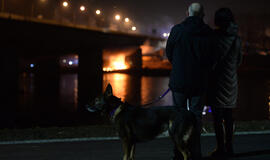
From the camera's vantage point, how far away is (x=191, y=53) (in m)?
5.06

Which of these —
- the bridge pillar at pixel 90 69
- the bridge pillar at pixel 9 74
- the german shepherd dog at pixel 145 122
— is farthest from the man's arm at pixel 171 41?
the bridge pillar at pixel 90 69

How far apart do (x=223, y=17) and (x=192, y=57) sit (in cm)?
117

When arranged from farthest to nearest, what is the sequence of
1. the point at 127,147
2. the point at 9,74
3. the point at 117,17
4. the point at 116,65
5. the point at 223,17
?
the point at 116,65
the point at 117,17
the point at 9,74
the point at 223,17
the point at 127,147

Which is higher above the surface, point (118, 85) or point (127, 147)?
point (127, 147)

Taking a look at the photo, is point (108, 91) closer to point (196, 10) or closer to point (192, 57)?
point (192, 57)

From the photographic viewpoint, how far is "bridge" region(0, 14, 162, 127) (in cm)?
4266

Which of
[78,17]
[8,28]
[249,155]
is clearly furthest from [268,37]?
[249,155]

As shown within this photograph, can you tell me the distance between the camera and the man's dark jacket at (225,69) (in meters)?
5.78

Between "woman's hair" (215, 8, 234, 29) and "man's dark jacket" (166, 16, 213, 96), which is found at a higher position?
"woman's hair" (215, 8, 234, 29)

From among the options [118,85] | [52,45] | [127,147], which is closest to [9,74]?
[52,45]

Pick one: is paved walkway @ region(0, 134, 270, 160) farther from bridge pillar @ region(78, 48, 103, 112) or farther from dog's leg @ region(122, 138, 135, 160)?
bridge pillar @ region(78, 48, 103, 112)

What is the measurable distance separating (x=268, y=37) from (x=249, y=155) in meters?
91.5

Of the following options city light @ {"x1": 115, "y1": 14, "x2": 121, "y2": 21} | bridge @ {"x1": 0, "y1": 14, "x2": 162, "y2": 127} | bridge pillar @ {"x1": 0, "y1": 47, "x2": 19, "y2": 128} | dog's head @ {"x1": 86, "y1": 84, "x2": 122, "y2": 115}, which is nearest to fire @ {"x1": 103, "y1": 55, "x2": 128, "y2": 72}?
city light @ {"x1": 115, "y1": 14, "x2": 121, "y2": 21}

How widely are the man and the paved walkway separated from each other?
4.21 ft
